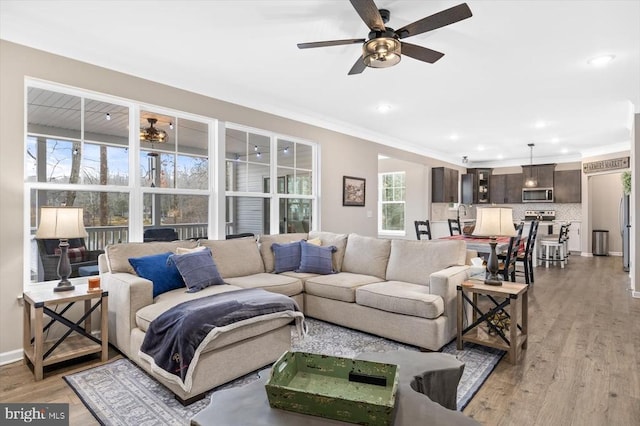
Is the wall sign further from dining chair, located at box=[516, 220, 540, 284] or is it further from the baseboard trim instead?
the baseboard trim

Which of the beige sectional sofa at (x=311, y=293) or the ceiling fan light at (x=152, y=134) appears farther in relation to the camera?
the ceiling fan light at (x=152, y=134)

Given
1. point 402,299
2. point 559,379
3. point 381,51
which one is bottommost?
point 559,379

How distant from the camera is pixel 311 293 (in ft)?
12.8

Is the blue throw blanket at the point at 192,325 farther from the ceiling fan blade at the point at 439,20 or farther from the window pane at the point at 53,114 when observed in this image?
the ceiling fan blade at the point at 439,20

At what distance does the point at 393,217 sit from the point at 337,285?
633 centimetres

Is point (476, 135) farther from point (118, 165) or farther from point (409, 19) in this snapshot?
point (118, 165)

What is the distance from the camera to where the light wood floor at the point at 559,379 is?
2.13m

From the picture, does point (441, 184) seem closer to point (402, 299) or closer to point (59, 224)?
point (402, 299)

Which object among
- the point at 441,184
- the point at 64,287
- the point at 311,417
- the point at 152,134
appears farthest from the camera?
the point at 441,184

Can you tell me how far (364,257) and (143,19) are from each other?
3128mm

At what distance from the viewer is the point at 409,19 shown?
286 centimetres

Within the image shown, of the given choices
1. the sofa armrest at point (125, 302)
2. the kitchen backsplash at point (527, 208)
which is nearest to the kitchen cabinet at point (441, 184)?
the kitchen backsplash at point (527, 208)

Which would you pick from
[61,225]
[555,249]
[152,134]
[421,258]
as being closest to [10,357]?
[61,225]

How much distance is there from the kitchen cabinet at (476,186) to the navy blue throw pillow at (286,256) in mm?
7385
